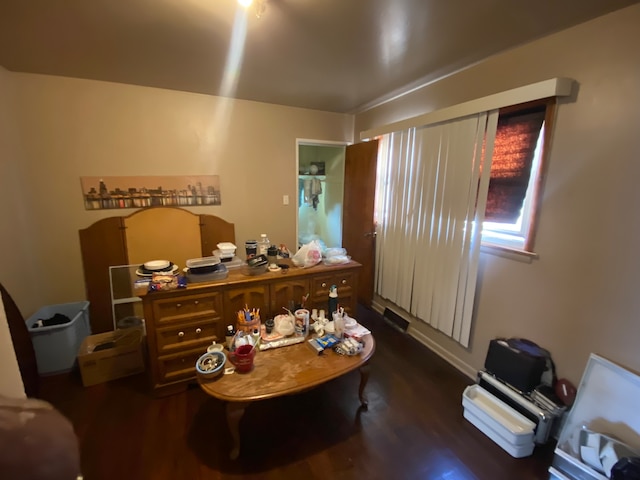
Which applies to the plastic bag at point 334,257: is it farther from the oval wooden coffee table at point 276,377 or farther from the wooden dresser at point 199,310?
the oval wooden coffee table at point 276,377

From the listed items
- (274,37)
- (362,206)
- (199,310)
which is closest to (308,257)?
(199,310)

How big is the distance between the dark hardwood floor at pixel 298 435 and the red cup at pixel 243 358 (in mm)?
510

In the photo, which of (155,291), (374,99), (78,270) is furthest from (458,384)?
(78,270)

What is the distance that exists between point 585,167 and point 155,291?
2615 millimetres

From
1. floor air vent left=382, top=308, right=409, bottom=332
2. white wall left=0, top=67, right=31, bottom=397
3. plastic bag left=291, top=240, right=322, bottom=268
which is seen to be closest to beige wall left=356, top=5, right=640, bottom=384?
floor air vent left=382, top=308, right=409, bottom=332

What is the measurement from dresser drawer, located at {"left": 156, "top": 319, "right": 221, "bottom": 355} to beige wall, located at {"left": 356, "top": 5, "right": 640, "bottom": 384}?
209 centimetres

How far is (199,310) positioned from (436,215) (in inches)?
79.2

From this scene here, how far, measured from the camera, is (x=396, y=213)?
291 cm

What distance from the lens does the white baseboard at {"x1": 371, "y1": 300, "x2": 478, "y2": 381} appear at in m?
2.28

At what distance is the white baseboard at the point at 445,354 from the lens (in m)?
2.28

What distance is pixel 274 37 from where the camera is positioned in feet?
5.63

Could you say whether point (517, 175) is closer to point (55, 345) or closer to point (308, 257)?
point (308, 257)

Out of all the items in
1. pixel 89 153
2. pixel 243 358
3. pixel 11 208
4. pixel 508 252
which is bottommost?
pixel 243 358

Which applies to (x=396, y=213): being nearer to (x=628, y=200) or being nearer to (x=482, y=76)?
(x=482, y=76)
